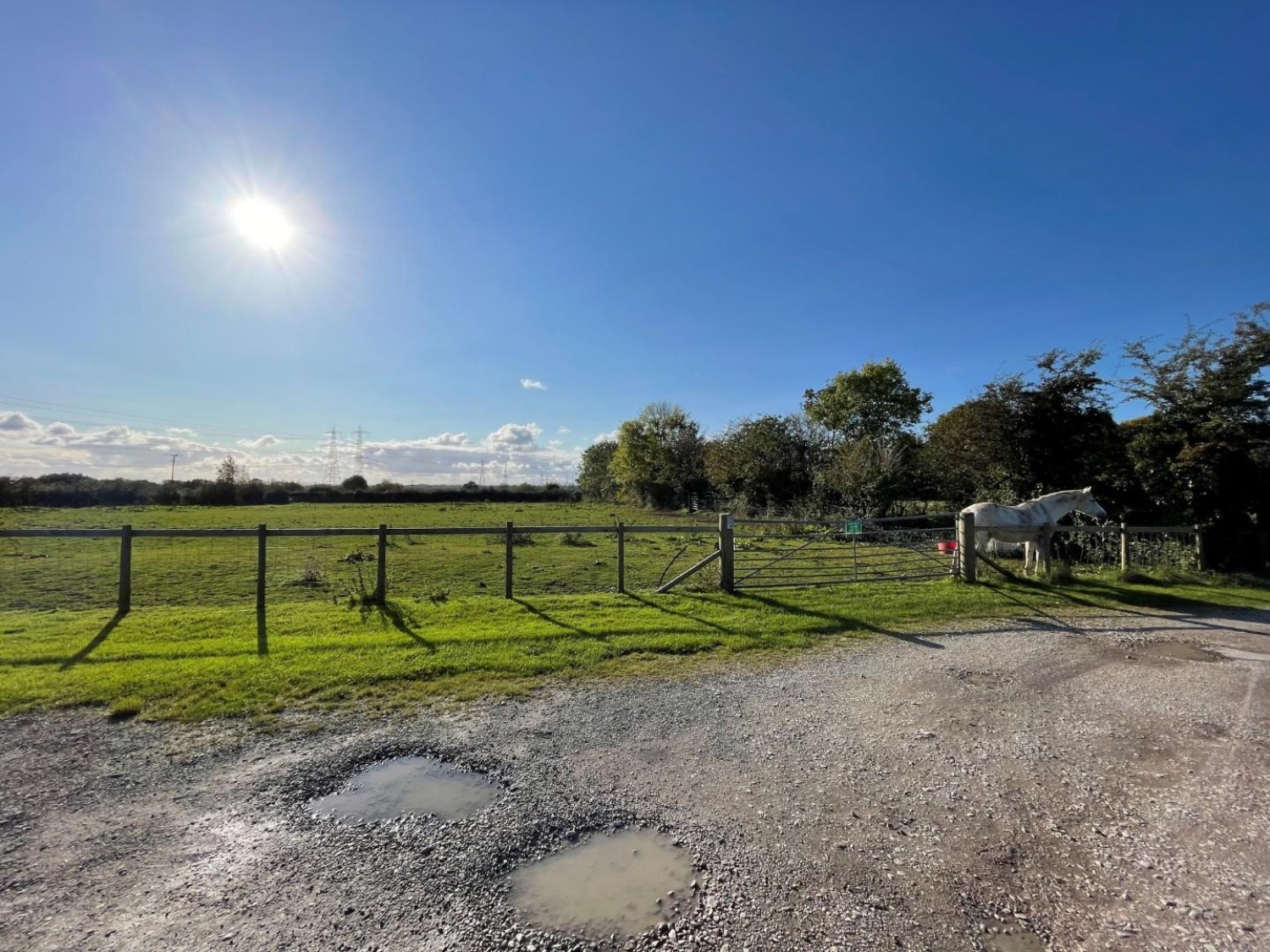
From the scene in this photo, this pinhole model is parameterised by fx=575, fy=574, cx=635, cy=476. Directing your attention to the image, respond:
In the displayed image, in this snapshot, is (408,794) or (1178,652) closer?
(408,794)

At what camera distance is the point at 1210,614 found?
8.61 m

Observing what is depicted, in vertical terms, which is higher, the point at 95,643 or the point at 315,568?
the point at 95,643

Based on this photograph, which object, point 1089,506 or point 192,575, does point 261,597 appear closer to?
point 192,575

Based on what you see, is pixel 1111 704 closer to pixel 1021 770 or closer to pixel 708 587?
pixel 1021 770

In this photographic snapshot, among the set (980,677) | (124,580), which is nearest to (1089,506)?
(980,677)

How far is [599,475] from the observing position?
68.9m

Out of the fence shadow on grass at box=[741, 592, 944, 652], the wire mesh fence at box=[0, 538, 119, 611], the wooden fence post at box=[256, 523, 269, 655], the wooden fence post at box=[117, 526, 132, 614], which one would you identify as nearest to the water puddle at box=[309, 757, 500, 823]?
the wooden fence post at box=[256, 523, 269, 655]

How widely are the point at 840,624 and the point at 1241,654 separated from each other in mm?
4325

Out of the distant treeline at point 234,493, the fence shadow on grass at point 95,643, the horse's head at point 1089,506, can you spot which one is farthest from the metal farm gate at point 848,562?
the distant treeline at point 234,493

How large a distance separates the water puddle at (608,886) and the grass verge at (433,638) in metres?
2.53

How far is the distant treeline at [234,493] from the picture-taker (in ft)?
135

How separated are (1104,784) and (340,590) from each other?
39.4ft

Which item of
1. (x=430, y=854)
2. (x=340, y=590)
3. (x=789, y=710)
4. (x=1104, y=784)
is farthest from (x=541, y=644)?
(x=340, y=590)

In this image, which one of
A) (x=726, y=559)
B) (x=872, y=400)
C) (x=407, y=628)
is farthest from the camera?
(x=872, y=400)
